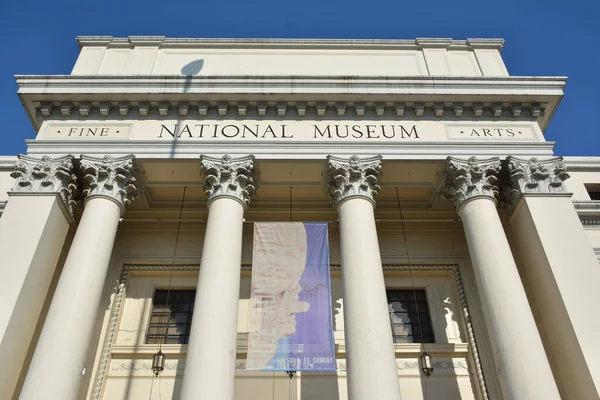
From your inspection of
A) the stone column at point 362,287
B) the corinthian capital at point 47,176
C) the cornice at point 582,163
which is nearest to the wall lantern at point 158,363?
the corinthian capital at point 47,176

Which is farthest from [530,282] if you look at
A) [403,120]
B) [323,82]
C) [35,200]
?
[35,200]

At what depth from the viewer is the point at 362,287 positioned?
11.8 meters

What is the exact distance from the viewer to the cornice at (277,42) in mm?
17891

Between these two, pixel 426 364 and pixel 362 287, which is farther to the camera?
pixel 426 364

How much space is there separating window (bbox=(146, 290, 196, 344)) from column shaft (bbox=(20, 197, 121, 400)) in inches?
137

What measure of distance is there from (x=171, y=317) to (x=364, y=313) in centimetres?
664

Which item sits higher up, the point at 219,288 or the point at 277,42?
the point at 277,42

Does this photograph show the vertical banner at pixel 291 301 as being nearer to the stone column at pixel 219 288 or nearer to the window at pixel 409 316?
the stone column at pixel 219 288

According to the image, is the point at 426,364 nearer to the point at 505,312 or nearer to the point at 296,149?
the point at 505,312

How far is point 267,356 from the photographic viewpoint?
10.9 m

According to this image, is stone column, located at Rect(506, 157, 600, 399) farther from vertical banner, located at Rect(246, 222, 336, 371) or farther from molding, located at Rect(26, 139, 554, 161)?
vertical banner, located at Rect(246, 222, 336, 371)

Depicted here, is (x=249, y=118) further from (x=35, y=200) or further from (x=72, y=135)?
(x=35, y=200)

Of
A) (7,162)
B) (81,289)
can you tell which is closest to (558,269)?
(81,289)

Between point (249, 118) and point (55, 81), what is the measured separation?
5475mm
